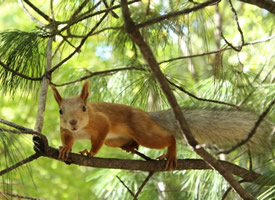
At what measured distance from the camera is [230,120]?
67.8 inches

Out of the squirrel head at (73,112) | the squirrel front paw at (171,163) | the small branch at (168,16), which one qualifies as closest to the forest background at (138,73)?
the small branch at (168,16)

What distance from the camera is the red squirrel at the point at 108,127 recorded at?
5.58 ft

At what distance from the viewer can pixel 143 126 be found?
6.03ft

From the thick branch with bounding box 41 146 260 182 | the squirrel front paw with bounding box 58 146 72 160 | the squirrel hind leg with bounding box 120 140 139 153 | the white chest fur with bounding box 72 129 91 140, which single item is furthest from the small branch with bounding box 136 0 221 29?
the squirrel hind leg with bounding box 120 140 139 153

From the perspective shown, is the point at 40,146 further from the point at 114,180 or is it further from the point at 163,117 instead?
the point at 114,180

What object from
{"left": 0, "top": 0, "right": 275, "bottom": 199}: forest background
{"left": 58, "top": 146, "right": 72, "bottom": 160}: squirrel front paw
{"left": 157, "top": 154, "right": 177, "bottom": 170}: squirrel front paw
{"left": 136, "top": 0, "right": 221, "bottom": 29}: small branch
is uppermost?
{"left": 0, "top": 0, "right": 275, "bottom": 199}: forest background

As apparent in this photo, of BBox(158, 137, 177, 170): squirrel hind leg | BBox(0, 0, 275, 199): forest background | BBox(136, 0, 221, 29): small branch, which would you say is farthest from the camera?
BBox(158, 137, 177, 170): squirrel hind leg

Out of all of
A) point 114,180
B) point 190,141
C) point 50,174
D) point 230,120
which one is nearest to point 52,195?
point 50,174

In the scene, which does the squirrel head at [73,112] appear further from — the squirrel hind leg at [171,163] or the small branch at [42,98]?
the squirrel hind leg at [171,163]

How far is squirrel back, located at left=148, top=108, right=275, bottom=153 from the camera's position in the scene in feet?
5.30

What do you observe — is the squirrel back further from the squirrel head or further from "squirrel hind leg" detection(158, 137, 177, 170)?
the squirrel head

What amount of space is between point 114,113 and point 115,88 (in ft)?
1.48

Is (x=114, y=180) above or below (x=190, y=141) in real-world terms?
above

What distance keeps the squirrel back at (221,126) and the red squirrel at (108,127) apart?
6 centimetres
